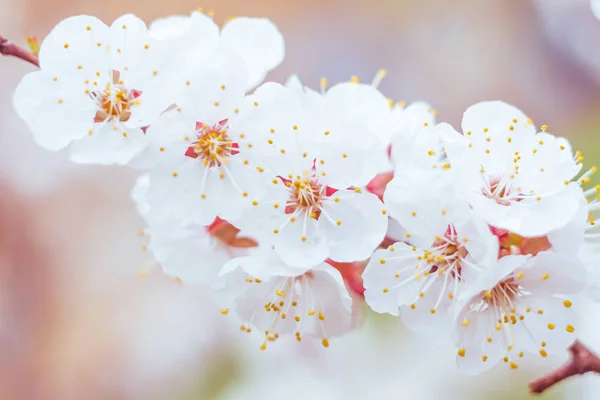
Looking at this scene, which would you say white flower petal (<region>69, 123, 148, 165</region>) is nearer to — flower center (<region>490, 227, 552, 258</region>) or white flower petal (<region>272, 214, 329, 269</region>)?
white flower petal (<region>272, 214, 329, 269</region>)

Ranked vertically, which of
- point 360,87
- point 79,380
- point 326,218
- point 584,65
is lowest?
point 79,380

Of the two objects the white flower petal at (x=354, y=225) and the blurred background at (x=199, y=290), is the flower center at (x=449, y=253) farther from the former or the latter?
the blurred background at (x=199, y=290)

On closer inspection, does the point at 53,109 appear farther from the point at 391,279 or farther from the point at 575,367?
the point at 575,367

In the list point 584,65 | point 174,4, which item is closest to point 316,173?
point 174,4

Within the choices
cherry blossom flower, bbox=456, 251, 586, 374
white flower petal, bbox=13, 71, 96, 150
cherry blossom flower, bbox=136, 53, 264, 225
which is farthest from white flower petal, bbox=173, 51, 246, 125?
cherry blossom flower, bbox=456, 251, 586, 374

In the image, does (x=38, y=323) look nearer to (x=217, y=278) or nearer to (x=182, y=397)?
(x=182, y=397)

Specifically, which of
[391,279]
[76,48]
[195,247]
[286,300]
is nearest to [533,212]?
[391,279]
